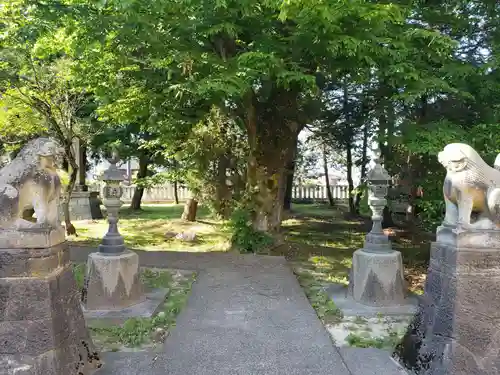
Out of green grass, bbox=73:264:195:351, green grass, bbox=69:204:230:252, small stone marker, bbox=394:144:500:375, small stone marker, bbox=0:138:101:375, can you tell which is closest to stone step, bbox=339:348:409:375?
small stone marker, bbox=394:144:500:375

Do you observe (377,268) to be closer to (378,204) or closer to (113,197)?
(378,204)

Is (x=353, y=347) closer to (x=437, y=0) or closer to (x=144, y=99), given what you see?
(x=144, y=99)

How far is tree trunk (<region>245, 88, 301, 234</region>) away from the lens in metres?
8.40

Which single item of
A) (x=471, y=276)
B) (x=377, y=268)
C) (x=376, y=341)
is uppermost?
(x=471, y=276)

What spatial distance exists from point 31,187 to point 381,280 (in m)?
4.05

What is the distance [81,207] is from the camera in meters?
13.3

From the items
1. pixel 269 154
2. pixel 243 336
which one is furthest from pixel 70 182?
pixel 243 336

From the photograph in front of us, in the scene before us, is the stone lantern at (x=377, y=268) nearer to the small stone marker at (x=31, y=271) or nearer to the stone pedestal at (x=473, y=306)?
the stone pedestal at (x=473, y=306)

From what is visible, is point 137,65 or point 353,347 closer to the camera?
point 353,347

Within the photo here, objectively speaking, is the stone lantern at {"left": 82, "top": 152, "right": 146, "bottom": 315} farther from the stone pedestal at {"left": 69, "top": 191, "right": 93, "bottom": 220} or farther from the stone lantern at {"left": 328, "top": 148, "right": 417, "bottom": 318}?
the stone pedestal at {"left": 69, "top": 191, "right": 93, "bottom": 220}

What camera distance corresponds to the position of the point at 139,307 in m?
4.91

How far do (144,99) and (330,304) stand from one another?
17.3 ft

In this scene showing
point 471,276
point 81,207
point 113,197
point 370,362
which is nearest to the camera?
point 471,276

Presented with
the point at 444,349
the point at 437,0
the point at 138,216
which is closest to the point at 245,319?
the point at 444,349
